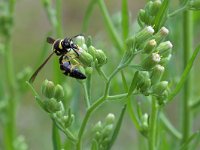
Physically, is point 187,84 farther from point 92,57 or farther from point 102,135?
point 92,57

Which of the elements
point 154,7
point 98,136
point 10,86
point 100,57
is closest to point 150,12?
point 154,7

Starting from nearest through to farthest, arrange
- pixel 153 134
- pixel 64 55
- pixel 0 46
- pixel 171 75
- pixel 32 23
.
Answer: pixel 153 134
pixel 64 55
pixel 171 75
pixel 0 46
pixel 32 23

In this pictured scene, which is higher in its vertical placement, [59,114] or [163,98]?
[59,114]

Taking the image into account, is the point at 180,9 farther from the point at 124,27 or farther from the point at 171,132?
the point at 171,132

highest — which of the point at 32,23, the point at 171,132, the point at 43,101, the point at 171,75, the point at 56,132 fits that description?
the point at 43,101

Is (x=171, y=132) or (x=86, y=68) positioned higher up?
(x=86, y=68)

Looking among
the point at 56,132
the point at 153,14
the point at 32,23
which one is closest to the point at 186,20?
the point at 153,14

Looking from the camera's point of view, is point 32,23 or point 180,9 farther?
point 32,23
